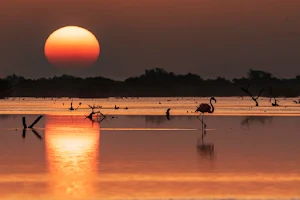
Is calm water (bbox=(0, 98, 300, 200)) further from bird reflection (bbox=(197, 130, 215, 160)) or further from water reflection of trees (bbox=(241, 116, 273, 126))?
water reflection of trees (bbox=(241, 116, 273, 126))

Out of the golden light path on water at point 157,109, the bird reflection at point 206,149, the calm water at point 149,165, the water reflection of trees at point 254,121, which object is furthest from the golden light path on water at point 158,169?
the golden light path on water at point 157,109

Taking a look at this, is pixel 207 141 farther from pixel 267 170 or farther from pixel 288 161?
pixel 267 170

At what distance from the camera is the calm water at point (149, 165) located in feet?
38.3

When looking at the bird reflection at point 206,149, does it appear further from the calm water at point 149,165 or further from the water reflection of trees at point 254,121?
the water reflection of trees at point 254,121

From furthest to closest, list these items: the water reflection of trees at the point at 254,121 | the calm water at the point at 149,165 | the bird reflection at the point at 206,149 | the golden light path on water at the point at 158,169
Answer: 1. the water reflection of trees at the point at 254,121
2. the bird reflection at the point at 206,149
3. the calm water at the point at 149,165
4. the golden light path on water at the point at 158,169

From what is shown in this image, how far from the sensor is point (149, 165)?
15242 millimetres

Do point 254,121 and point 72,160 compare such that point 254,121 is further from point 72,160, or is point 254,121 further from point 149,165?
point 149,165

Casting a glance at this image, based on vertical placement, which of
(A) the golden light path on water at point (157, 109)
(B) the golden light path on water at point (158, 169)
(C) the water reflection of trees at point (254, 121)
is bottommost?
(B) the golden light path on water at point (158, 169)

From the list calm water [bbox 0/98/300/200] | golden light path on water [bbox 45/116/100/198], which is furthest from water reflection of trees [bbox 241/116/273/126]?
golden light path on water [bbox 45/116/100/198]

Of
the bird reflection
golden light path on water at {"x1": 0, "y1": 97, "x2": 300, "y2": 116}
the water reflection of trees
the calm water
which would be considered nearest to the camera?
the calm water

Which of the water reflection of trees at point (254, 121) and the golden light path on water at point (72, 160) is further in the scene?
the water reflection of trees at point (254, 121)

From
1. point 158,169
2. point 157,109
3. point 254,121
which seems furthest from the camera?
point 157,109

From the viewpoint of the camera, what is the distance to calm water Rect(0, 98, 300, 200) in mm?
11672

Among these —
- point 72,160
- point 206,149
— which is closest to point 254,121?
point 206,149
